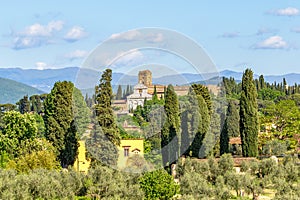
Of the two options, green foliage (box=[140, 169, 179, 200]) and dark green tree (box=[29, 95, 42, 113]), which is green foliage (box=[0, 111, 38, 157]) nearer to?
green foliage (box=[140, 169, 179, 200])

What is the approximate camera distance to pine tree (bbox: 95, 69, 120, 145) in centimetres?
2153

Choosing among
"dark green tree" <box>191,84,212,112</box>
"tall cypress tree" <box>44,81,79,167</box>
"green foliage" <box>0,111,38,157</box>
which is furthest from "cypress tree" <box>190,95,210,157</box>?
"green foliage" <box>0,111,38,157</box>

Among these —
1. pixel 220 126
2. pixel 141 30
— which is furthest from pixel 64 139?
pixel 141 30

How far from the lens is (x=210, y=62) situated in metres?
18.0

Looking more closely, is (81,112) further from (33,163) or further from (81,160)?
(81,160)

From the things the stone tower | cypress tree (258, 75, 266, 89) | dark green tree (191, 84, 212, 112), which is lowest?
the stone tower

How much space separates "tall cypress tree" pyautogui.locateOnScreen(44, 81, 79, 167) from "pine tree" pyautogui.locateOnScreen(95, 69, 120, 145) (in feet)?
13.2

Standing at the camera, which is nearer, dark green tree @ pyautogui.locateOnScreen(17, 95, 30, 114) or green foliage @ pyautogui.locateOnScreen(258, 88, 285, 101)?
dark green tree @ pyautogui.locateOnScreen(17, 95, 30, 114)

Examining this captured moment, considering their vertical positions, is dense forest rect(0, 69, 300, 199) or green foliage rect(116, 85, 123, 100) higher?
green foliage rect(116, 85, 123, 100)

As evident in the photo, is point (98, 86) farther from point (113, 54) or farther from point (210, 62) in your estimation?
point (210, 62)

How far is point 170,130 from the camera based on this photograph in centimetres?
2334

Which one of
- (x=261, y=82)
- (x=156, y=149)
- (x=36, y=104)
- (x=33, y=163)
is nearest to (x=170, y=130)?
(x=156, y=149)

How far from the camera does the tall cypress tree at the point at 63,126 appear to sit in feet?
83.3

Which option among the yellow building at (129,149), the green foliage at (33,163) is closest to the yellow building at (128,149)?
the yellow building at (129,149)
